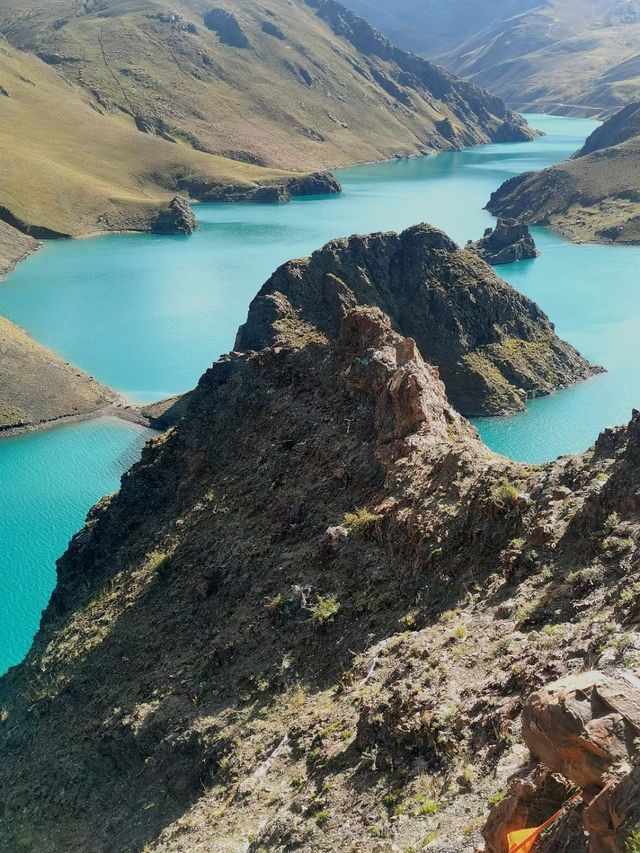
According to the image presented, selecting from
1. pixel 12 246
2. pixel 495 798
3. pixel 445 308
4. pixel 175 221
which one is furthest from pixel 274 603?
pixel 175 221

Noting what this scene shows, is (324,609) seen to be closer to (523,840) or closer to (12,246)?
(523,840)

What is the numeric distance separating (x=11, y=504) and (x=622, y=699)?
61.4 meters

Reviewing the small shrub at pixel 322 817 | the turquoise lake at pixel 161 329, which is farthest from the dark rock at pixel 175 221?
the small shrub at pixel 322 817

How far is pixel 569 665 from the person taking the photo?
1524 cm

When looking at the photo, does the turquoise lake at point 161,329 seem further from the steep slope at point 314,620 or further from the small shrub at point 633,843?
the small shrub at point 633,843

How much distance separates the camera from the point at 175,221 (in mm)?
192125

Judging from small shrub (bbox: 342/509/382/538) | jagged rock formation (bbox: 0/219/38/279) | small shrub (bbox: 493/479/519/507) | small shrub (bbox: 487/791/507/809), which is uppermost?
jagged rock formation (bbox: 0/219/38/279)

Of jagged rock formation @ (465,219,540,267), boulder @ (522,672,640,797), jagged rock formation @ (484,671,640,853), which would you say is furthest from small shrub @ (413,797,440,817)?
jagged rock formation @ (465,219,540,267)

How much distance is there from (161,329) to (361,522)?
306 ft

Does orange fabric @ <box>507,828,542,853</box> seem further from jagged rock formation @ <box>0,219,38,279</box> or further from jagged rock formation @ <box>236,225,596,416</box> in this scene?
jagged rock formation @ <box>0,219,38,279</box>

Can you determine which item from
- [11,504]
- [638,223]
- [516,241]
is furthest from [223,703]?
[638,223]

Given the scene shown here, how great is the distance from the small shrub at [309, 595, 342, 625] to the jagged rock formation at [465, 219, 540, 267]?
131415 mm

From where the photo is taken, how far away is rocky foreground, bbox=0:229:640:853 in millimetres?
15523

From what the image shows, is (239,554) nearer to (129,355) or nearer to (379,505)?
(379,505)
